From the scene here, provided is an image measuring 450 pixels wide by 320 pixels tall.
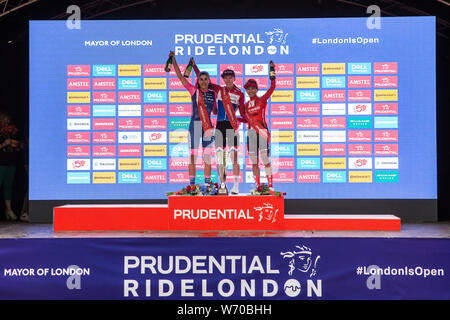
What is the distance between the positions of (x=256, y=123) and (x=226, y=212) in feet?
3.43

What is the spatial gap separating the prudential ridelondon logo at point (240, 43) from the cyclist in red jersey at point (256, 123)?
1044 mm

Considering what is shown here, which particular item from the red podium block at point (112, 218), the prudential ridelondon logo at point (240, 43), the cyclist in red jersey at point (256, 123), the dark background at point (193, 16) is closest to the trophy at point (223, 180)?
the cyclist in red jersey at point (256, 123)

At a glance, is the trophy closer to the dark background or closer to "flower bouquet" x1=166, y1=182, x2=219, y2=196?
"flower bouquet" x1=166, y1=182, x2=219, y2=196

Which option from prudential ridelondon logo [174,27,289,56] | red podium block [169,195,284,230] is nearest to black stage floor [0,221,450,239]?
red podium block [169,195,284,230]

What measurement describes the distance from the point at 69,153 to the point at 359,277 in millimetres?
3998

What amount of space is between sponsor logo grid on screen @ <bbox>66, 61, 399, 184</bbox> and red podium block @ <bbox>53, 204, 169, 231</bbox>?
4.07ft

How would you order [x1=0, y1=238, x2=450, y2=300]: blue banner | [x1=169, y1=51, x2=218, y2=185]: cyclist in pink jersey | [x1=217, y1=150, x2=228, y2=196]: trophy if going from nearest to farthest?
[x1=0, y1=238, x2=450, y2=300]: blue banner → [x1=217, y1=150, x2=228, y2=196]: trophy → [x1=169, y1=51, x2=218, y2=185]: cyclist in pink jersey

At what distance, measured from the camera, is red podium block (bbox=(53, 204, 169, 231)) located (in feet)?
16.1

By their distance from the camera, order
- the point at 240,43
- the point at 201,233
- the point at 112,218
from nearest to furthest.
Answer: the point at 201,233 → the point at 112,218 → the point at 240,43

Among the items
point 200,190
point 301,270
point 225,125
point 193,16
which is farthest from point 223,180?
point 193,16

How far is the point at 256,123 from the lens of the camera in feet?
17.0

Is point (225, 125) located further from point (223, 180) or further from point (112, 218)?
point (112, 218)

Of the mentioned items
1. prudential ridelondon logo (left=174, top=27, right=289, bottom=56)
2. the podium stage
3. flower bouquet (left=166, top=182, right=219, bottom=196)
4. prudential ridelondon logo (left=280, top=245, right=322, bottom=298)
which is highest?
prudential ridelondon logo (left=174, top=27, right=289, bottom=56)

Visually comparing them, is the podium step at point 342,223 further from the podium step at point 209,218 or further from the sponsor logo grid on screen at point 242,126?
the sponsor logo grid on screen at point 242,126
